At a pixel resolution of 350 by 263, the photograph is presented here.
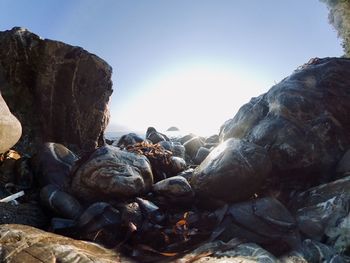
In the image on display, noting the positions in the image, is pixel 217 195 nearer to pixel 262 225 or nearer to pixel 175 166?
pixel 262 225

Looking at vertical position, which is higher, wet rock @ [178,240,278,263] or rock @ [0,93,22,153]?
A: rock @ [0,93,22,153]

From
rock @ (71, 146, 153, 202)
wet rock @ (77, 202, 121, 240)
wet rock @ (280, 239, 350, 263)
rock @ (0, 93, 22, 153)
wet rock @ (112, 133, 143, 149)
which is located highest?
rock @ (0, 93, 22, 153)

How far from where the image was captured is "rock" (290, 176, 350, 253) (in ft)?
14.3

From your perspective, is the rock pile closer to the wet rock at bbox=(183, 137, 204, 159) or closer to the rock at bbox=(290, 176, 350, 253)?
the rock at bbox=(290, 176, 350, 253)

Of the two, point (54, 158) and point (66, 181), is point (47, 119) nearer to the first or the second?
point (54, 158)

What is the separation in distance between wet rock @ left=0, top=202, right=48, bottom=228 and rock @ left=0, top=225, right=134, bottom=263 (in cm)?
122

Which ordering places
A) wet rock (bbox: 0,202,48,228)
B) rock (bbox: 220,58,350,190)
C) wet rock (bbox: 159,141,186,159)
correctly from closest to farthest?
1. wet rock (bbox: 0,202,48,228)
2. rock (bbox: 220,58,350,190)
3. wet rock (bbox: 159,141,186,159)

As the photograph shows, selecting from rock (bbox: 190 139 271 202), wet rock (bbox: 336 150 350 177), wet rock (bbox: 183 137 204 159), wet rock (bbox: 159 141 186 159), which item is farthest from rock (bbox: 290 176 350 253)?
wet rock (bbox: 183 137 204 159)

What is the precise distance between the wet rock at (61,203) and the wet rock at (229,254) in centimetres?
215

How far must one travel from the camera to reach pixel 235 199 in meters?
5.51

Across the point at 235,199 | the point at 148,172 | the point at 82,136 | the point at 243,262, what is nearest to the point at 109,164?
the point at 148,172

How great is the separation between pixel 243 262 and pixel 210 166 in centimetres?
233

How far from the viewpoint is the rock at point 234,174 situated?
5.52 metres

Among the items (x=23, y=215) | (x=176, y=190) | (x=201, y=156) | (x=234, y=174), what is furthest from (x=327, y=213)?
(x=201, y=156)
